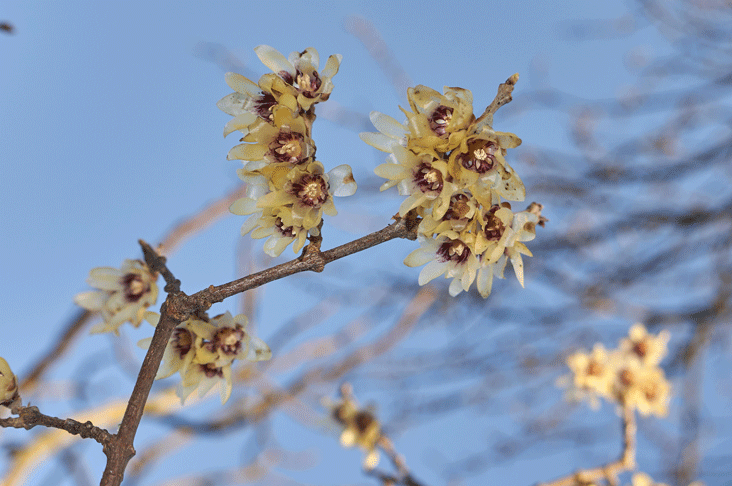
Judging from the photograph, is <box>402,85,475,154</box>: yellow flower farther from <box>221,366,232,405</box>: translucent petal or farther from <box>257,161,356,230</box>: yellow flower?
<box>221,366,232,405</box>: translucent petal

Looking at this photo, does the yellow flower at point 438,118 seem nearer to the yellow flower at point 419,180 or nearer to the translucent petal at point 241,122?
the yellow flower at point 419,180

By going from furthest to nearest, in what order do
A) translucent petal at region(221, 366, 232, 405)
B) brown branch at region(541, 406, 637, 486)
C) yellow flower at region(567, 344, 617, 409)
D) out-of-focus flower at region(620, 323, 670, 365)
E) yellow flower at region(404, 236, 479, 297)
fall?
out-of-focus flower at region(620, 323, 670, 365), yellow flower at region(567, 344, 617, 409), brown branch at region(541, 406, 637, 486), translucent petal at region(221, 366, 232, 405), yellow flower at region(404, 236, 479, 297)

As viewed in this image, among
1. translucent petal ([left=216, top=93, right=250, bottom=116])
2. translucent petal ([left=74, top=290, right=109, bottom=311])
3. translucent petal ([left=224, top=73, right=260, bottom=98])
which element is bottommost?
translucent petal ([left=74, top=290, right=109, bottom=311])

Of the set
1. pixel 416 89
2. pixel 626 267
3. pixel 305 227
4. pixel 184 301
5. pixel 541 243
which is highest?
pixel 541 243

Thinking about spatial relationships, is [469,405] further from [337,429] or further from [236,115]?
[236,115]

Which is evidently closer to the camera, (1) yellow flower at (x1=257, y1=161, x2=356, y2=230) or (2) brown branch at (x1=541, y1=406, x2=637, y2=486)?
(1) yellow flower at (x1=257, y1=161, x2=356, y2=230)

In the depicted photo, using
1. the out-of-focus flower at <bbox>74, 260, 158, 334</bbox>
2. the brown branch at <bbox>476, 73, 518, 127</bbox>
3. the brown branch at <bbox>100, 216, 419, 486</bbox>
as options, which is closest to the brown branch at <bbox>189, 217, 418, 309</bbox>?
the brown branch at <bbox>100, 216, 419, 486</bbox>

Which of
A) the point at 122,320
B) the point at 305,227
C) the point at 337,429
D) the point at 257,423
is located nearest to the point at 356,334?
the point at 257,423
